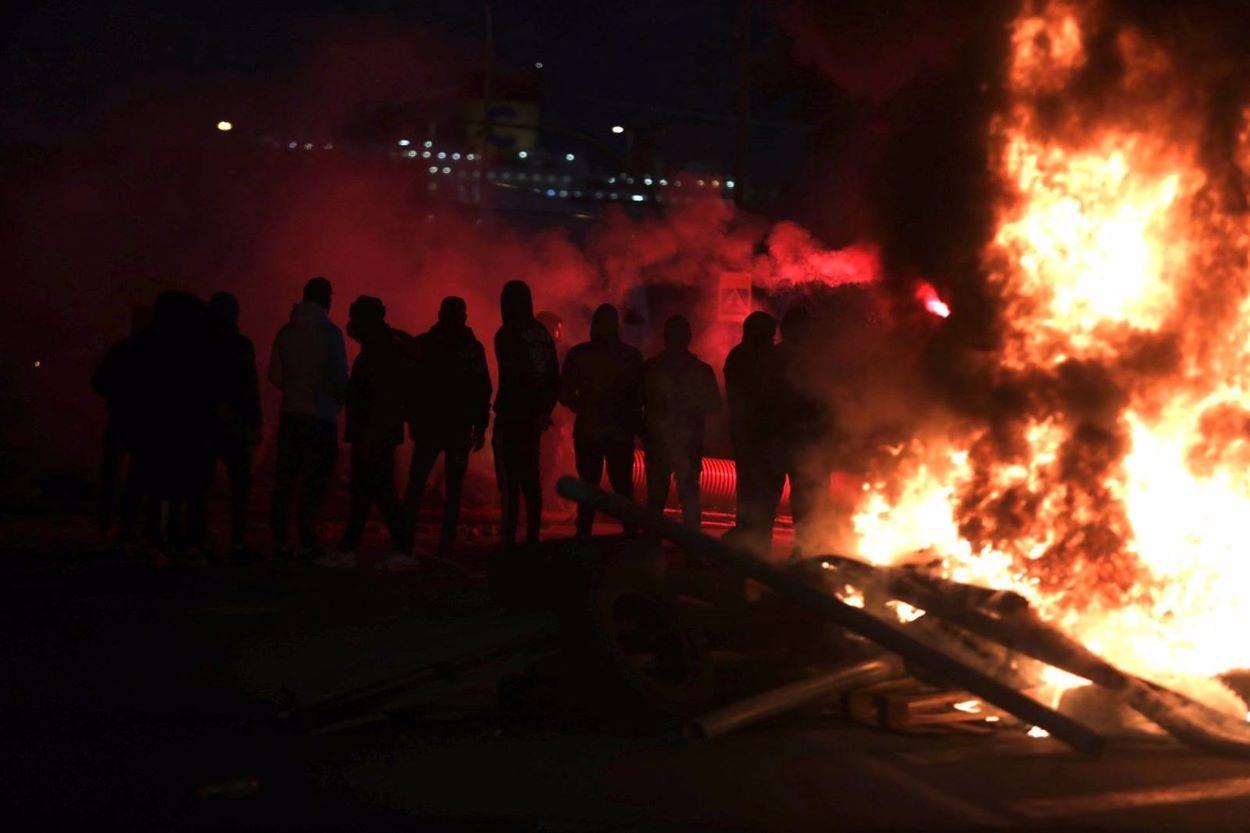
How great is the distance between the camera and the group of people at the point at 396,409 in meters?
11.1

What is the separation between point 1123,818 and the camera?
523 cm

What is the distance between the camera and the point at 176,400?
1104 centimetres

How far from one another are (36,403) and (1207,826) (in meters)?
16.4

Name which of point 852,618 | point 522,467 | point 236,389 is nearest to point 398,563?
point 522,467

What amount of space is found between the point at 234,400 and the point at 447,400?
141cm

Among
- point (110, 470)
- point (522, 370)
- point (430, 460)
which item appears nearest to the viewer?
point (522, 370)

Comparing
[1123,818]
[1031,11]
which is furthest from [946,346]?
Result: [1123,818]

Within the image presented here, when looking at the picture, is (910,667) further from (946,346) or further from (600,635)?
(946,346)

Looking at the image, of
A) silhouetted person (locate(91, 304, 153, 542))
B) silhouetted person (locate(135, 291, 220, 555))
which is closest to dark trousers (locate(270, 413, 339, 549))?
silhouetted person (locate(135, 291, 220, 555))

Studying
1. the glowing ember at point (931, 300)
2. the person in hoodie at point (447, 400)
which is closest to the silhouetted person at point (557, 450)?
the person in hoodie at point (447, 400)

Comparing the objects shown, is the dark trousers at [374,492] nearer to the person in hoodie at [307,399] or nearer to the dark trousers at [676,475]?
the person in hoodie at [307,399]

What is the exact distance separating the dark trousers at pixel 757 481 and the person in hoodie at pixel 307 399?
275 cm

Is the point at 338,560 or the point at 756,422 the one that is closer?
the point at 756,422

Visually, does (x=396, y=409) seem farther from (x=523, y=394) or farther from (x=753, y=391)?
(x=753, y=391)
